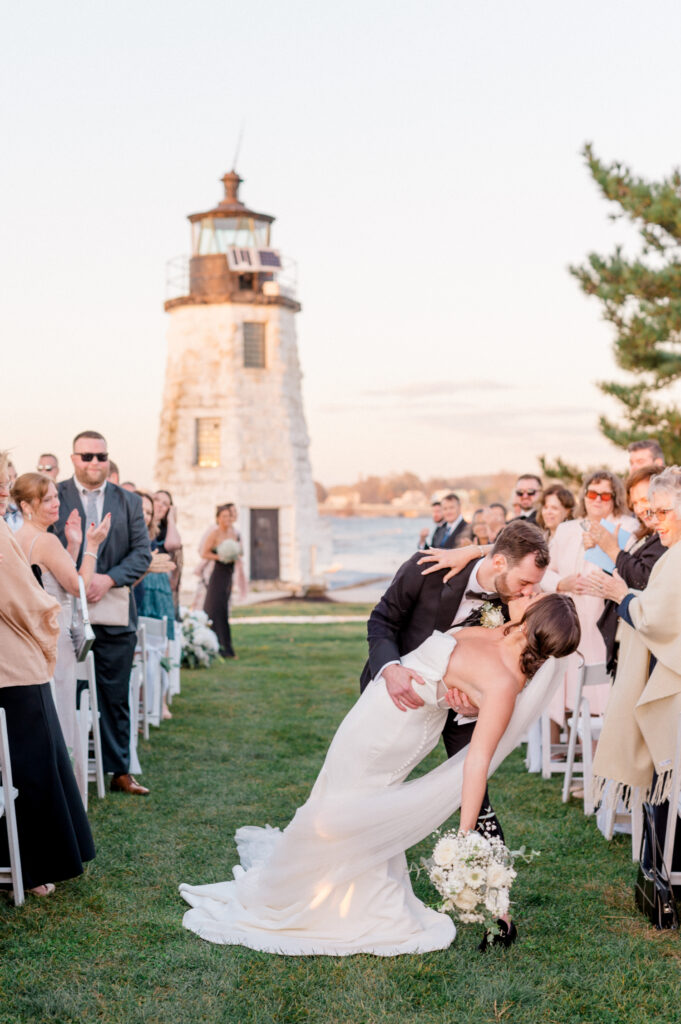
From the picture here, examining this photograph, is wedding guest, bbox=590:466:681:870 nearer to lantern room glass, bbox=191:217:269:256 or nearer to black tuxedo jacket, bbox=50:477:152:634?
black tuxedo jacket, bbox=50:477:152:634

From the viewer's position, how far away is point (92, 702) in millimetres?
6910

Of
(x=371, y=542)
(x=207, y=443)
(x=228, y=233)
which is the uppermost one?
(x=228, y=233)

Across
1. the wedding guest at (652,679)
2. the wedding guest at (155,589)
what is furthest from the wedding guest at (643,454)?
the wedding guest at (155,589)

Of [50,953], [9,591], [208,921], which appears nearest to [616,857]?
[208,921]

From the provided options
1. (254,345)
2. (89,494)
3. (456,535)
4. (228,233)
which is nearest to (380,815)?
(89,494)

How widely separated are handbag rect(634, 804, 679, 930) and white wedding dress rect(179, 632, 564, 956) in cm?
98

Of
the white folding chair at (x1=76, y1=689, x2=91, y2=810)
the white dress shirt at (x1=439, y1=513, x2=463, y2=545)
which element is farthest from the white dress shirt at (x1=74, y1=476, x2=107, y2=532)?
the white dress shirt at (x1=439, y1=513, x2=463, y2=545)

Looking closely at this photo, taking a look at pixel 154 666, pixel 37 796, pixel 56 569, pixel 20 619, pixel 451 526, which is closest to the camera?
pixel 20 619

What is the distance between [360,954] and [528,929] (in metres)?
0.86

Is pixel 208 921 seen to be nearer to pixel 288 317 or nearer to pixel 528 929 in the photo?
pixel 528 929

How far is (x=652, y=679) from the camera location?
16.3 ft

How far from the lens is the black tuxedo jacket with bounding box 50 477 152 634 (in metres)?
7.45

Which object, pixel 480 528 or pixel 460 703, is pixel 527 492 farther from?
pixel 460 703

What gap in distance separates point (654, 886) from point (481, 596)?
1631 mm
